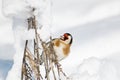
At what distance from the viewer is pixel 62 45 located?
610 centimetres

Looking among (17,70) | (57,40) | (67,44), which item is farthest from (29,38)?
(67,44)

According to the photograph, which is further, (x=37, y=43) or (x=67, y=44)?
(x=67, y=44)

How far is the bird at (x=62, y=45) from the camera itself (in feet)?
18.5

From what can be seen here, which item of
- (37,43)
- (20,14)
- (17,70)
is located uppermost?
(20,14)

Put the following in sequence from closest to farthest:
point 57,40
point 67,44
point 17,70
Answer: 1. point 17,70
2. point 57,40
3. point 67,44

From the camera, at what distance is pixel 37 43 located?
198 inches

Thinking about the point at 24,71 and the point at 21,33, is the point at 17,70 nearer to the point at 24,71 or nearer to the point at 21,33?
the point at 24,71

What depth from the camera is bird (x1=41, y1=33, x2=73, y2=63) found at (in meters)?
5.65

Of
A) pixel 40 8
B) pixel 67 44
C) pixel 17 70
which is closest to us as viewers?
pixel 40 8

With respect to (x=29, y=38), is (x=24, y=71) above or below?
below

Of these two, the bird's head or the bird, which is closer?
the bird

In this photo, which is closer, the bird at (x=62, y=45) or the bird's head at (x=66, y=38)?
the bird at (x=62, y=45)

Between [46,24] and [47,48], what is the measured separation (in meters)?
0.29

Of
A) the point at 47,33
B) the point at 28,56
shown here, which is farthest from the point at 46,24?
the point at 28,56
